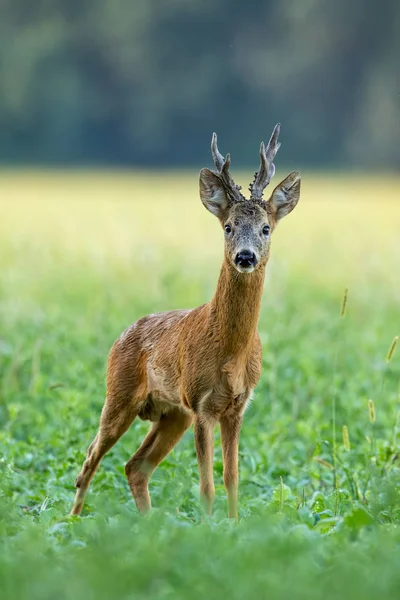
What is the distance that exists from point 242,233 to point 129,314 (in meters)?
6.14

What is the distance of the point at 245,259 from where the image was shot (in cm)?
638

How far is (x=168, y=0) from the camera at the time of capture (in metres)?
58.0

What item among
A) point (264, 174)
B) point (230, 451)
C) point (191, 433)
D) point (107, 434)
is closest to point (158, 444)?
point (107, 434)

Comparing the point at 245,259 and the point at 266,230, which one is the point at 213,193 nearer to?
the point at 266,230

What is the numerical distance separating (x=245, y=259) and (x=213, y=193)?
0.65 meters

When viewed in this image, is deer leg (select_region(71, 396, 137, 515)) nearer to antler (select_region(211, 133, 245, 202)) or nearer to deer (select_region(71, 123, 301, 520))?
deer (select_region(71, 123, 301, 520))

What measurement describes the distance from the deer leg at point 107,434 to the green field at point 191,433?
149mm

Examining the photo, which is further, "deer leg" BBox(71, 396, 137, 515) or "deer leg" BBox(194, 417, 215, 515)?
"deer leg" BBox(71, 396, 137, 515)

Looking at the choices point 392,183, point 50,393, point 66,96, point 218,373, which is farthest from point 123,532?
point 66,96

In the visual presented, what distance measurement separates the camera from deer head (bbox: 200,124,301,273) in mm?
6500

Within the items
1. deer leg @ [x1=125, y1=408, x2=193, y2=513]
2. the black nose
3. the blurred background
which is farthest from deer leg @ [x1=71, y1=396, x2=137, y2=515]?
the blurred background

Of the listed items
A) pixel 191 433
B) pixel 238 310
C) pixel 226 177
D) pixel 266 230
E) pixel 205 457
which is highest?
pixel 226 177

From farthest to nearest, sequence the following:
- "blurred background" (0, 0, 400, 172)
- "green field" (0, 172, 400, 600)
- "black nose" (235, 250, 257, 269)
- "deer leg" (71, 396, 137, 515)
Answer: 1. "blurred background" (0, 0, 400, 172)
2. "deer leg" (71, 396, 137, 515)
3. "black nose" (235, 250, 257, 269)
4. "green field" (0, 172, 400, 600)

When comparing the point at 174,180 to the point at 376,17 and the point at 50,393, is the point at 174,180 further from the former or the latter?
the point at 50,393
